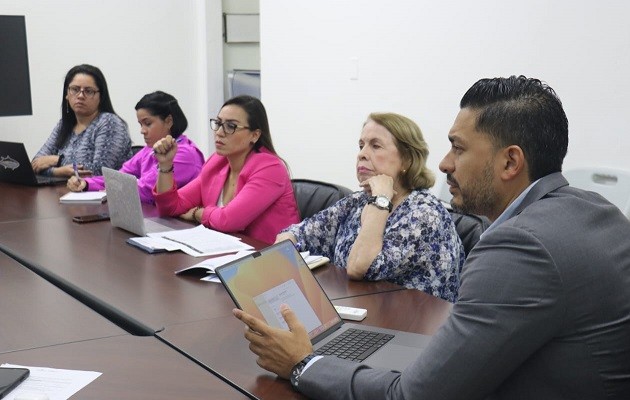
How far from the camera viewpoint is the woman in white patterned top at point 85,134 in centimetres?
449

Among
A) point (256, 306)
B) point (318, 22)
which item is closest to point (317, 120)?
point (318, 22)

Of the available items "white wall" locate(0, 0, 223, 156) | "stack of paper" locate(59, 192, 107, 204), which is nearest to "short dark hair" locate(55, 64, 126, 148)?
"stack of paper" locate(59, 192, 107, 204)

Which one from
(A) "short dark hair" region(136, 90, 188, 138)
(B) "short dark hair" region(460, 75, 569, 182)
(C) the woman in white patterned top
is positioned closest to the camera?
(B) "short dark hair" region(460, 75, 569, 182)

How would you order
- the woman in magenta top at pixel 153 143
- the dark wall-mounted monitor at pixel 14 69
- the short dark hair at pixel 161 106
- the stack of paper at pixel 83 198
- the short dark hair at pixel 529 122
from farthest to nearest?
the dark wall-mounted monitor at pixel 14 69
the short dark hair at pixel 161 106
the woman in magenta top at pixel 153 143
the stack of paper at pixel 83 198
the short dark hair at pixel 529 122

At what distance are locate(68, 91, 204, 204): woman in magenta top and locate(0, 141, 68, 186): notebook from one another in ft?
0.87

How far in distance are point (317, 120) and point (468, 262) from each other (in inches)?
158

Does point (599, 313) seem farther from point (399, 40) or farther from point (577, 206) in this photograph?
point (399, 40)

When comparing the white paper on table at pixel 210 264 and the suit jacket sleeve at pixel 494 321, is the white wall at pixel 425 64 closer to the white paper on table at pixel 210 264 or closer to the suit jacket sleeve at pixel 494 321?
the white paper on table at pixel 210 264

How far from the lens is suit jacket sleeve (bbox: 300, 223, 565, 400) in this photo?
123cm

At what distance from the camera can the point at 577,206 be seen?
4.41 feet

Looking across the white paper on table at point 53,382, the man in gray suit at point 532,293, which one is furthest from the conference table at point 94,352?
the man in gray suit at point 532,293

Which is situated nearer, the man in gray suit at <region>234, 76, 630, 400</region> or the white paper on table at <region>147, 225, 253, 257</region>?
the man in gray suit at <region>234, 76, 630, 400</region>

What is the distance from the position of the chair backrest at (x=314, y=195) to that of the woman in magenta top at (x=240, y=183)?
0.05 metres

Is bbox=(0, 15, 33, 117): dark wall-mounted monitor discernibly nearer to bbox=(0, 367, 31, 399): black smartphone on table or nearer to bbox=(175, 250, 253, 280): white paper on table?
bbox=(175, 250, 253, 280): white paper on table
